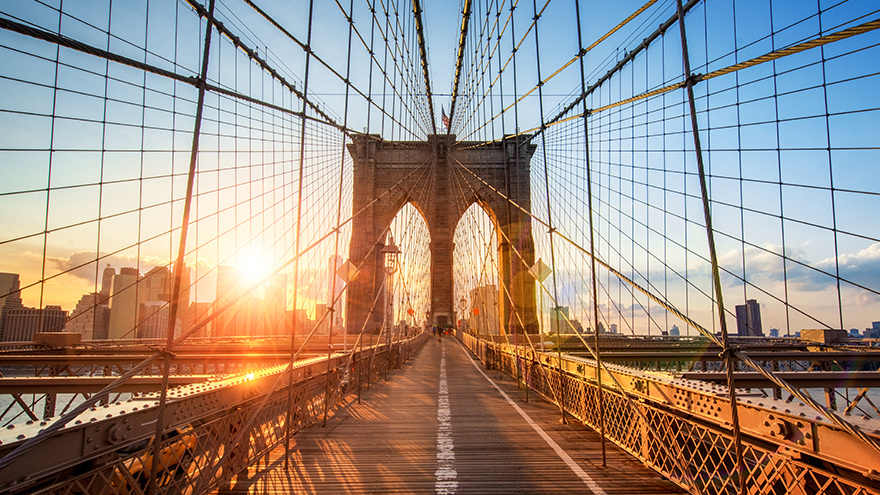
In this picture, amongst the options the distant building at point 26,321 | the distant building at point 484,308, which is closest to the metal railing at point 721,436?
the distant building at point 484,308

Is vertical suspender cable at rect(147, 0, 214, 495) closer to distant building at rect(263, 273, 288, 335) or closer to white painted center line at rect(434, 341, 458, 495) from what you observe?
white painted center line at rect(434, 341, 458, 495)

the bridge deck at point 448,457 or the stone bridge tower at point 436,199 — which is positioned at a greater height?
the stone bridge tower at point 436,199

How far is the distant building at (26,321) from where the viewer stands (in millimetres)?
9625

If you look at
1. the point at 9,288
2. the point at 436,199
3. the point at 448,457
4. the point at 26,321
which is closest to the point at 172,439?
the point at 448,457

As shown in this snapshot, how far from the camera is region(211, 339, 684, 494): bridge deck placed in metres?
3.49

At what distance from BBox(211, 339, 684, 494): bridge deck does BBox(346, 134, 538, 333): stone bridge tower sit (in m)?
23.6

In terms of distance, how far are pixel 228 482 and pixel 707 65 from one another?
436 inches

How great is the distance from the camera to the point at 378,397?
8.10m

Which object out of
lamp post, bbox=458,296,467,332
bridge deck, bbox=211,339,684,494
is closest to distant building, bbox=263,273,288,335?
bridge deck, bbox=211,339,684,494

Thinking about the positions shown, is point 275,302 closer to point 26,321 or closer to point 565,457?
point 26,321

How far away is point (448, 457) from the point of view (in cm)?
433

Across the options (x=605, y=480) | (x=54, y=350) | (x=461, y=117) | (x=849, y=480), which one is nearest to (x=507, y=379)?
(x=605, y=480)

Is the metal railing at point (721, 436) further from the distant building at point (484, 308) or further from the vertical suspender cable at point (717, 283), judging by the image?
the distant building at point (484, 308)

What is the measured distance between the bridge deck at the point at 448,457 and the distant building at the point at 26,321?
8.38 meters
